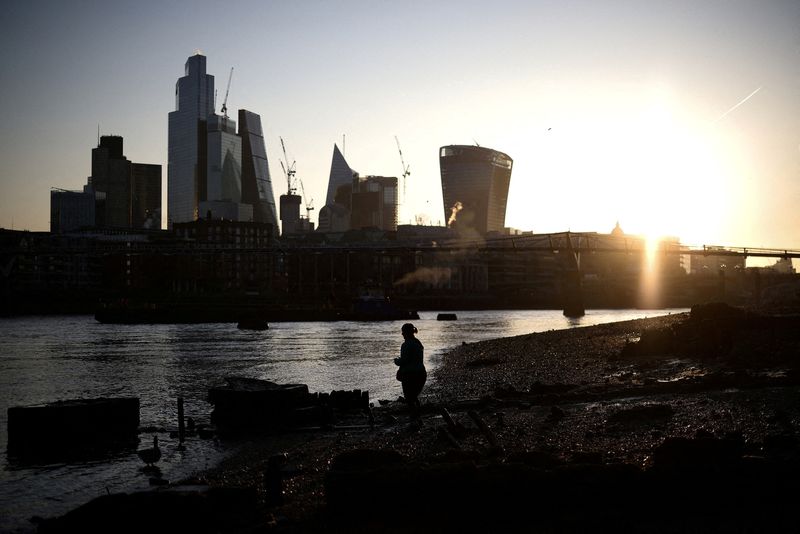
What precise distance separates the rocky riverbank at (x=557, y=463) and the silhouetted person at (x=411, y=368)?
0.77 m

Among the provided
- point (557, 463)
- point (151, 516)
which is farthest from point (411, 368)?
point (151, 516)

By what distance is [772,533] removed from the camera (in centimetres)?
909

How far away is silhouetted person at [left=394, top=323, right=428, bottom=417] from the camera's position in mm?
18078

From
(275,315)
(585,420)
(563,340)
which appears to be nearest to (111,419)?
(585,420)

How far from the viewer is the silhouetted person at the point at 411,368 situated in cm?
1808

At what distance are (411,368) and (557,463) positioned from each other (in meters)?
7.45

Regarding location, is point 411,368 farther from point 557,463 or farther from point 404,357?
point 557,463

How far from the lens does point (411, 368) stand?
18266 millimetres

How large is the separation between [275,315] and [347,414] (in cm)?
12751

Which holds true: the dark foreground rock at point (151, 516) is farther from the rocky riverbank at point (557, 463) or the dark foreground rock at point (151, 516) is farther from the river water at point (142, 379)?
the river water at point (142, 379)

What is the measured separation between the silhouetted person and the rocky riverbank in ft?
2.52

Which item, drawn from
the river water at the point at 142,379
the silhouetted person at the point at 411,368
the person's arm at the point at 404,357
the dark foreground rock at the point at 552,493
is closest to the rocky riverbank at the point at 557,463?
the dark foreground rock at the point at 552,493

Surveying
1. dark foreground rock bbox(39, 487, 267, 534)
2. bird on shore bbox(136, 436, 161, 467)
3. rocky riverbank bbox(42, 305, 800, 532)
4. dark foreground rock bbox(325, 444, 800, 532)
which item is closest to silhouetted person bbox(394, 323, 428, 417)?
rocky riverbank bbox(42, 305, 800, 532)

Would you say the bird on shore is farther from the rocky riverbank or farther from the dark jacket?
the dark jacket
